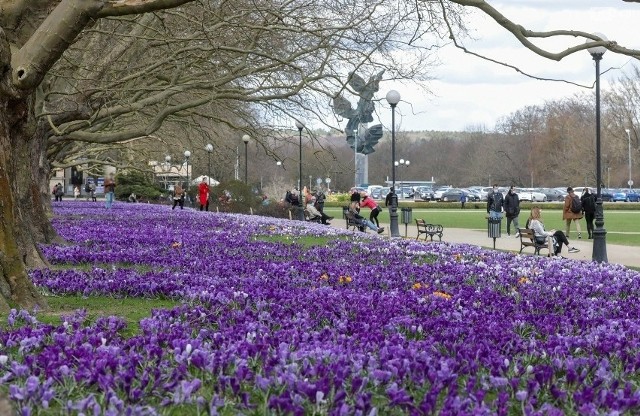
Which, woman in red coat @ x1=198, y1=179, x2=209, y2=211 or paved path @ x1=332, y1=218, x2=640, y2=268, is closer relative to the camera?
paved path @ x1=332, y1=218, x2=640, y2=268

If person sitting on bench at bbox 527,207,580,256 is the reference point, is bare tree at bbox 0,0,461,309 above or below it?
above

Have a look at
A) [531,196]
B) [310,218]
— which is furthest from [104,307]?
[531,196]

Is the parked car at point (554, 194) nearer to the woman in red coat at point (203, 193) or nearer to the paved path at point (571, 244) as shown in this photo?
the woman in red coat at point (203, 193)

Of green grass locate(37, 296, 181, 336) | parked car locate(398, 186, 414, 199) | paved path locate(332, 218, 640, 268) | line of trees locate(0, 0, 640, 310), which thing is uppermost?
line of trees locate(0, 0, 640, 310)

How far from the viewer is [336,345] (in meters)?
6.76

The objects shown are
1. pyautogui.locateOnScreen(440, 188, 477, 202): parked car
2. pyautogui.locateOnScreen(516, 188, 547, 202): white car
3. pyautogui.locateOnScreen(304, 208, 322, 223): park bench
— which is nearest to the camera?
pyautogui.locateOnScreen(304, 208, 322, 223): park bench

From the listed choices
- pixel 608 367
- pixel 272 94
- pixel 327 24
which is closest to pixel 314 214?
pixel 272 94

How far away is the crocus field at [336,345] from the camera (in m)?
5.15

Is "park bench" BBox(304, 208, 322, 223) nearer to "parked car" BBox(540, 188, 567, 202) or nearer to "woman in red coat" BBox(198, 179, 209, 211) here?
"woman in red coat" BBox(198, 179, 209, 211)

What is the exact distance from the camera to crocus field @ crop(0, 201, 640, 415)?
5148mm

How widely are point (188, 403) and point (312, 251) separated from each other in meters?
11.7

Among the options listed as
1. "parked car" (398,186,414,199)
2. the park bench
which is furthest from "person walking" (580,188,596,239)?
"parked car" (398,186,414,199)

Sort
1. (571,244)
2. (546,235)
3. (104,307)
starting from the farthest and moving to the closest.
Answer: (571,244) → (546,235) → (104,307)

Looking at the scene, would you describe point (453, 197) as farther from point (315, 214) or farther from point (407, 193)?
point (315, 214)
